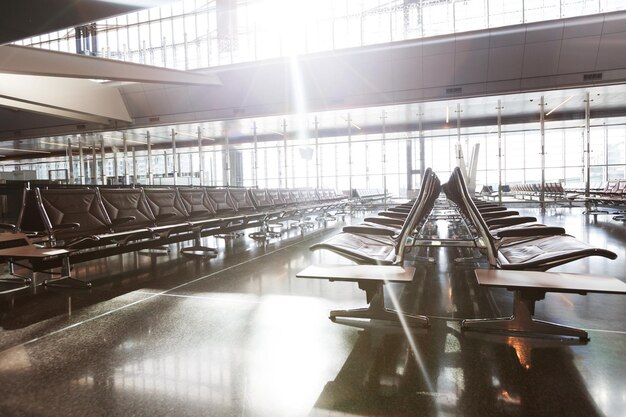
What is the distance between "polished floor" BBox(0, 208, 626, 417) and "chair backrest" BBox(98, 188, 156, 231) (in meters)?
1.18

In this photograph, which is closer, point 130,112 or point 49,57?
point 49,57

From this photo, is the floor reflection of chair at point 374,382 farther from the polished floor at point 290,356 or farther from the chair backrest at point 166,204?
the chair backrest at point 166,204

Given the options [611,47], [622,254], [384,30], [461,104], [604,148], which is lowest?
[622,254]

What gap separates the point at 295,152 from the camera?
54.9 feet

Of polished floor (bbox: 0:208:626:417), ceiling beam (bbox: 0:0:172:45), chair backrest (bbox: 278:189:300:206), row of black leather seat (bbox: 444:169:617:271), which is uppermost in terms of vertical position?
ceiling beam (bbox: 0:0:172:45)

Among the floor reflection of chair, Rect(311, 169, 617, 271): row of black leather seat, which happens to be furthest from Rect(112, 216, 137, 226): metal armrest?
the floor reflection of chair

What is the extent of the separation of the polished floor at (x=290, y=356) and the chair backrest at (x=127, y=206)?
118cm

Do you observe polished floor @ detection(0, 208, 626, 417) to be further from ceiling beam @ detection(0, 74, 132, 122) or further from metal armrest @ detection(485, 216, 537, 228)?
ceiling beam @ detection(0, 74, 132, 122)

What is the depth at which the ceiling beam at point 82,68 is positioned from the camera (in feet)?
29.8

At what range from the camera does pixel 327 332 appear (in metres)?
2.10

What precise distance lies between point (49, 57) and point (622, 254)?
1271cm

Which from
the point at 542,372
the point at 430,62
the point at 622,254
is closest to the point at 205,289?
the point at 542,372

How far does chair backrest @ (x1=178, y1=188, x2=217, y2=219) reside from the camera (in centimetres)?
543

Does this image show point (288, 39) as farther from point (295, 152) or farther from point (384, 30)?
point (295, 152)
